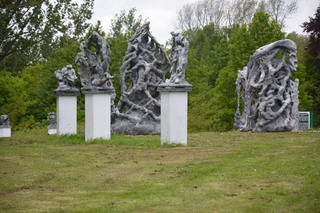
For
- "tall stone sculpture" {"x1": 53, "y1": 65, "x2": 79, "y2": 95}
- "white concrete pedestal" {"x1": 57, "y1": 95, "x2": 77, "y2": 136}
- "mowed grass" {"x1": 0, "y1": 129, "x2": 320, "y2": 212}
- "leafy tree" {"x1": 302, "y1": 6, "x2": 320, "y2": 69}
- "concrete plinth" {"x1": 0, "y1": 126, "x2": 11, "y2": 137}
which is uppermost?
"leafy tree" {"x1": 302, "y1": 6, "x2": 320, "y2": 69}

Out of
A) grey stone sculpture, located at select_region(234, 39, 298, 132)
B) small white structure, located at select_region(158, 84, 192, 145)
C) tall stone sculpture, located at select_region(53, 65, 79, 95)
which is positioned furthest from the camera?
grey stone sculpture, located at select_region(234, 39, 298, 132)

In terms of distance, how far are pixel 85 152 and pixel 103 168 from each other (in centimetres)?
263

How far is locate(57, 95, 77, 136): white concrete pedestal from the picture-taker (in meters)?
15.1

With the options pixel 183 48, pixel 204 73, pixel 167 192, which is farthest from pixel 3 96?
pixel 167 192

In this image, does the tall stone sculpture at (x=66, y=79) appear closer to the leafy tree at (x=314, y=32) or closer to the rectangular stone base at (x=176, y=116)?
the rectangular stone base at (x=176, y=116)

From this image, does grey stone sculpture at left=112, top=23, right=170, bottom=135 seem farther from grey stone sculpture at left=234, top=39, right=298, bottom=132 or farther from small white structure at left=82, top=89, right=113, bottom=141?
grey stone sculpture at left=234, top=39, right=298, bottom=132

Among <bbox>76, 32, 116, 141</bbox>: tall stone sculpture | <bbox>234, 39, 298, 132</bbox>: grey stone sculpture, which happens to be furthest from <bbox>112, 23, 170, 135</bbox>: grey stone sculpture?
<bbox>234, 39, 298, 132</bbox>: grey stone sculpture

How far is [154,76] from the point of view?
1795 cm

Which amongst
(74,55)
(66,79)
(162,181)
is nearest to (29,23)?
(74,55)

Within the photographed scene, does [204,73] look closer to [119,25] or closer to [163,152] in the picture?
[119,25]

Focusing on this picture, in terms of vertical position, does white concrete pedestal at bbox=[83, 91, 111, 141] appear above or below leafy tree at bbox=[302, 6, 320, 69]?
below

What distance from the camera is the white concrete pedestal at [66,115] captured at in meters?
15.1

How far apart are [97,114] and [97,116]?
0.07 m

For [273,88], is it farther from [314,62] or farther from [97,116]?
[314,62]
